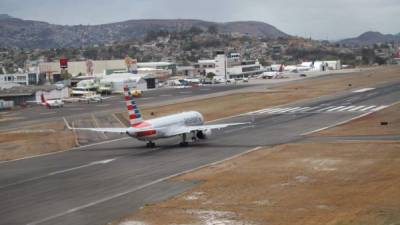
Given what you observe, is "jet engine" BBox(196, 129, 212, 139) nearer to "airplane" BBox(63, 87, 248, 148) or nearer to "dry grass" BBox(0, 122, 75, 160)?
"airplane" BBox(63, 87, 248, 148)

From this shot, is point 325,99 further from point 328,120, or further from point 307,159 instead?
point 307,159

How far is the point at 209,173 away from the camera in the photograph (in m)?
51.5

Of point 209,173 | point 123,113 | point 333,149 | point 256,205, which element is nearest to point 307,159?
point 333,149

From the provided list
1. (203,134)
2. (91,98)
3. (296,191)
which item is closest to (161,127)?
(203,134)

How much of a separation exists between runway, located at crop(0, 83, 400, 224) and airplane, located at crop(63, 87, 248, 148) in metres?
1.52

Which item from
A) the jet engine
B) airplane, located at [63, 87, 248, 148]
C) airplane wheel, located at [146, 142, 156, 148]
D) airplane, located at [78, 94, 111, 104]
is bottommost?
airplane, located at [78, 94, 111, 104]

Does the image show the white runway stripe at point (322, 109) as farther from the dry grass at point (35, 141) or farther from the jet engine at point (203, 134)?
the dry grass at point (35, 141)

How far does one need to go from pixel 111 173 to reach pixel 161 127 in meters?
14.1

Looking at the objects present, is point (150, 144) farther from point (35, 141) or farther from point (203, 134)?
point (35, 141)

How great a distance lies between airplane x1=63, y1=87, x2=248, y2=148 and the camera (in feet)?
216

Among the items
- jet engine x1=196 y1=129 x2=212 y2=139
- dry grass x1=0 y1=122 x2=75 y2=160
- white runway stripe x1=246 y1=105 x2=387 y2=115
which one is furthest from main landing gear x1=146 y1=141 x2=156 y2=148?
white runway stripe x1=246 y1=105 x2=387 y2=115

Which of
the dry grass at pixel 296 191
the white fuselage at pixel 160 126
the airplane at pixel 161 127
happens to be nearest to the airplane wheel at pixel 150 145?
the airplane at pixel 161 127

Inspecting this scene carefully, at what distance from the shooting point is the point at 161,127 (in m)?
67.2

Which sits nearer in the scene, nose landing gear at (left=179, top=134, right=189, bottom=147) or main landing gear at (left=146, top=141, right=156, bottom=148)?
main landing gear at (left=146, top=141, right=156, bottom=148)
